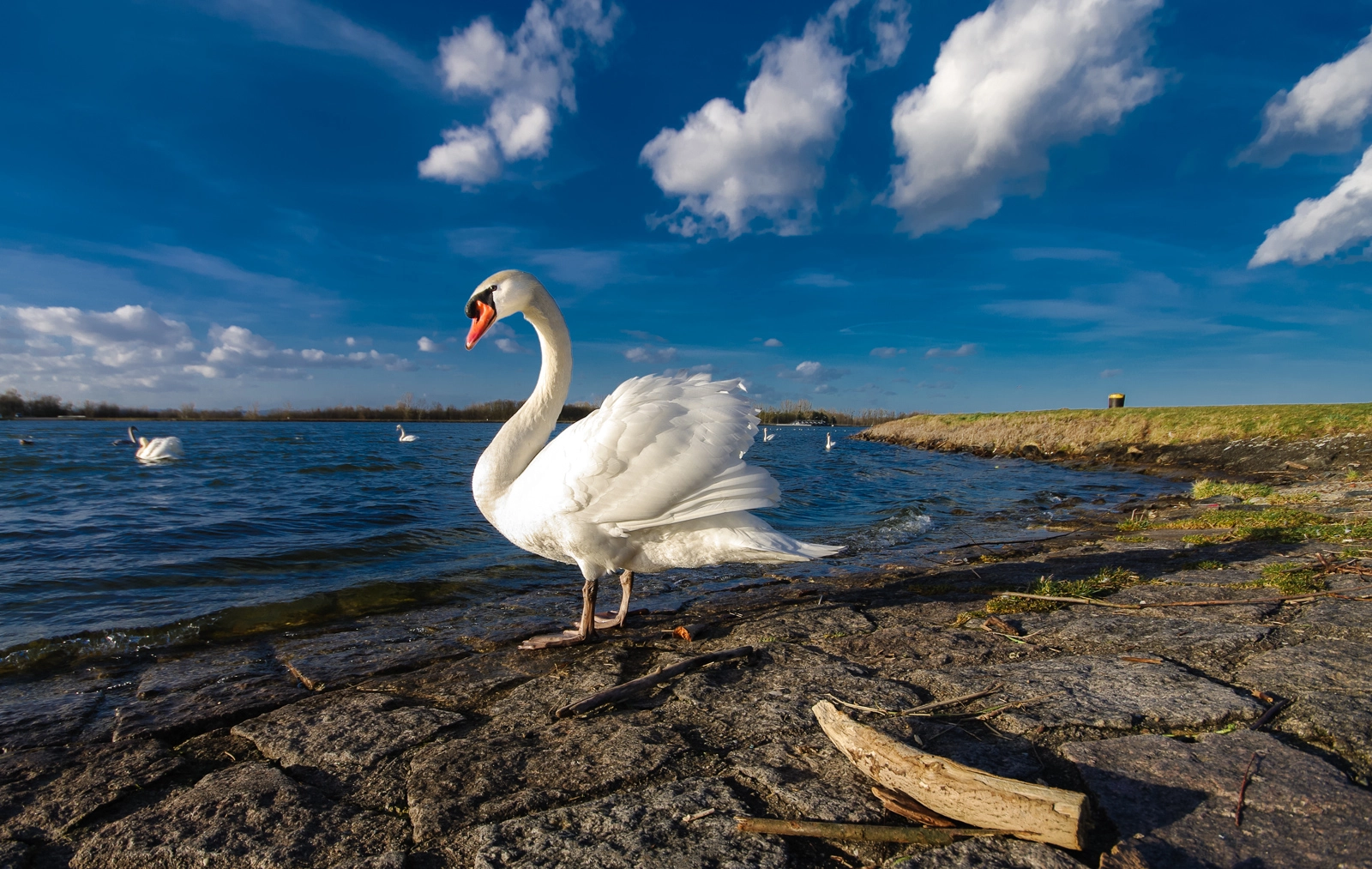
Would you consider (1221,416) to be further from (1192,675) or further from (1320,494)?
(1192,675)

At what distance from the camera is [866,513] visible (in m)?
12.2

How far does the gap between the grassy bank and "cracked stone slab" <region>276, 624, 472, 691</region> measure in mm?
24576

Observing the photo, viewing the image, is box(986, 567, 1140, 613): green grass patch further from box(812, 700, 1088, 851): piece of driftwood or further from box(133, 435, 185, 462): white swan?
box(133, 435, 185, 462): white swan

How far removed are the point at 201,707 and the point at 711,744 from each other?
310 centimetres

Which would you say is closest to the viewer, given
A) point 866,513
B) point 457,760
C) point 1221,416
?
point 457,760

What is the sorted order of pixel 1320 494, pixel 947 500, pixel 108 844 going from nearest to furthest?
pixel 108 844 → pixel 1320 494 → pixel 947 500

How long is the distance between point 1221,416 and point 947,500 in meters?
18.9

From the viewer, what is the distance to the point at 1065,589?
15.2 ft

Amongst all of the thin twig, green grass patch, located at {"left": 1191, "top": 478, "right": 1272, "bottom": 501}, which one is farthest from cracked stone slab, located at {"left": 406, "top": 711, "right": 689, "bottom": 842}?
green grass patch, located at {"left": 1191, "top": 478, "right": 1272, "bottom": 501}

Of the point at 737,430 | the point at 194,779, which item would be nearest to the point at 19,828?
the point at 194,779

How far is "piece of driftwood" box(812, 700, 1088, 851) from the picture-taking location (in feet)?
5.25

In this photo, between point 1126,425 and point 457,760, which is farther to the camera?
point 1126,425

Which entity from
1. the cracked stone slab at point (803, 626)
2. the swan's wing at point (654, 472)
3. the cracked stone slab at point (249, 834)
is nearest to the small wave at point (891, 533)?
the cracked stone slab at point (803, 626)

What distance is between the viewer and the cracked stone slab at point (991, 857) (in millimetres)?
1578
